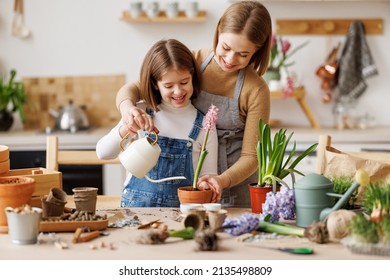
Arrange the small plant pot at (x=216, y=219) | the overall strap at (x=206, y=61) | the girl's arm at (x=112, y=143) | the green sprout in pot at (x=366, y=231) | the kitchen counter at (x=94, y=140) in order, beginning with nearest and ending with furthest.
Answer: the green sprout in pot at (x=366, y=231) < the small plant pot at (x=216, y=219) < the girl's arm at (x=112, y=143) < the overall strap at (x=206, y=61) < the kitchen counter at (x=94, y=140)

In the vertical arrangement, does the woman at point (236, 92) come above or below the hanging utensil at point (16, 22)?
below

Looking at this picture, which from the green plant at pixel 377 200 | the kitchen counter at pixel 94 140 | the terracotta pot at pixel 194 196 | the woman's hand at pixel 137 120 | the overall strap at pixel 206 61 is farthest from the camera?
the kitchen counter at pixel 94 140

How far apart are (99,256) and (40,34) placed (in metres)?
3.43

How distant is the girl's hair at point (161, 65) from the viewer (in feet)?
7.82

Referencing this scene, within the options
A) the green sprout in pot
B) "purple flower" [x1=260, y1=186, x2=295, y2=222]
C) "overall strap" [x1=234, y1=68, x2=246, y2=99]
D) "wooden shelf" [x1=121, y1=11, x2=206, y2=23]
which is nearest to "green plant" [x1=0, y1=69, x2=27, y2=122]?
"wooden shelf" [x1=121, y1=11, x2=206, y2=23]

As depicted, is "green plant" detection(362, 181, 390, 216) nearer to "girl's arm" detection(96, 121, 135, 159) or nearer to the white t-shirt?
the white t-shirt

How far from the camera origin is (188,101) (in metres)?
2.57

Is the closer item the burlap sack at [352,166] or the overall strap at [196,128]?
the burlap sack at [352,166]

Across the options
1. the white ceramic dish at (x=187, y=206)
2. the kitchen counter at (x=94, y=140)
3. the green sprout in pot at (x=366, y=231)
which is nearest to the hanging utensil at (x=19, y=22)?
the kitchen counter at (x=94, y=140)

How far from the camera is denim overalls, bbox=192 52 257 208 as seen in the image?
8.40 feet

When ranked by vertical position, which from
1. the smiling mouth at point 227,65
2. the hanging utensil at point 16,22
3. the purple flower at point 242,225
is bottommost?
the purple flower at point 242,225

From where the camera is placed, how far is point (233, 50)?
2381mm

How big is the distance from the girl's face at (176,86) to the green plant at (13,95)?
241 cm

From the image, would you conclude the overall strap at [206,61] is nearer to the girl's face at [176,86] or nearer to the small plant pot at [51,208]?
the girl's face at [176,86]
